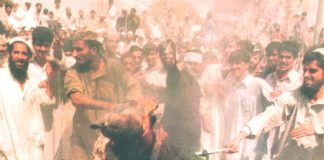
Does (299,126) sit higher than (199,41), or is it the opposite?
(199,41)

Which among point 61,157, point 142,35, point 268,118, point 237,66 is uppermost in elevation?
point 142,35

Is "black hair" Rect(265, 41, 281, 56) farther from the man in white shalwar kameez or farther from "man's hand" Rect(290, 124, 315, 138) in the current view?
"man's hand" Rect(290, 124, 315, 138)

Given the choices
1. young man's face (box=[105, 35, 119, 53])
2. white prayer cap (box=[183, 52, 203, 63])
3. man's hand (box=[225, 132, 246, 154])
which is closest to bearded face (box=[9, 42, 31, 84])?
young man's face (box=[105, 35, 119, 53])

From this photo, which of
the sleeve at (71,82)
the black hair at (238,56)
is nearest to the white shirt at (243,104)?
the black hair at (238,56)

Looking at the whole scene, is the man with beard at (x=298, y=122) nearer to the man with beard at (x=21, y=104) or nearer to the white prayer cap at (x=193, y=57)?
the white prayer cap at (x=193, y=57)

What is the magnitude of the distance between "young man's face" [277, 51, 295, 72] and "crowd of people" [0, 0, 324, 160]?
14mm

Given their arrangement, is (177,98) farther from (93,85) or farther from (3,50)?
(3,50)

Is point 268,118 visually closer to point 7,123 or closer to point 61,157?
point 61,157

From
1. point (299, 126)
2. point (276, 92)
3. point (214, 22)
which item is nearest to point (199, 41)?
point (214, 22)

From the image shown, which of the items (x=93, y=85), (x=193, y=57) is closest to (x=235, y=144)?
(x=193, y=57)

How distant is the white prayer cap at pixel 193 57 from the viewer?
6480 millimetres

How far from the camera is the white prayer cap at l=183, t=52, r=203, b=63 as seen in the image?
648cm

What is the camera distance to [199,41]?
647 centimetres

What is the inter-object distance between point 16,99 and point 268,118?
3423 millimetres
